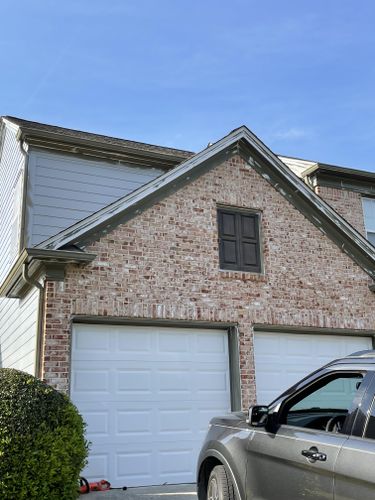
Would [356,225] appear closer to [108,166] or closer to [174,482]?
[108,166]

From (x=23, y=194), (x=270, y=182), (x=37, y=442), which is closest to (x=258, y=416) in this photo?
(x=37, y=442)

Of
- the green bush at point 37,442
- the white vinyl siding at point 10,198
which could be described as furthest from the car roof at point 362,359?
the white vinyl siding at point 10,198

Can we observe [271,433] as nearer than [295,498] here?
No

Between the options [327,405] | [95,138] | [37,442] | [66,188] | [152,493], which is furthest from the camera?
[95,138]

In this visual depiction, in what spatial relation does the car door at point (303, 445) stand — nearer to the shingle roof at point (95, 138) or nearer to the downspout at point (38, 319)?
the downspout at point (38, 319)

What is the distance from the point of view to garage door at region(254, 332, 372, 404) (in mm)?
10367

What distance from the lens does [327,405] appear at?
202 inches

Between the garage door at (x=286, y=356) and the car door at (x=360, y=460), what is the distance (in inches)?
256

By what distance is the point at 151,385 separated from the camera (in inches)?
372

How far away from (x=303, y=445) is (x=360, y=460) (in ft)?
2.03

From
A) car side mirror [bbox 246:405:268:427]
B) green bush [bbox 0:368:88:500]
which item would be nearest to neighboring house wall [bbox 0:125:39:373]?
green bush [bbox 0:368:88:500]

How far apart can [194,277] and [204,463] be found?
4805 millimetres

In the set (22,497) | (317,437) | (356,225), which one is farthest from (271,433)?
(356,225)

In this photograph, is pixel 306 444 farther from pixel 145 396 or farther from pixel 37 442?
pixel 145 396
